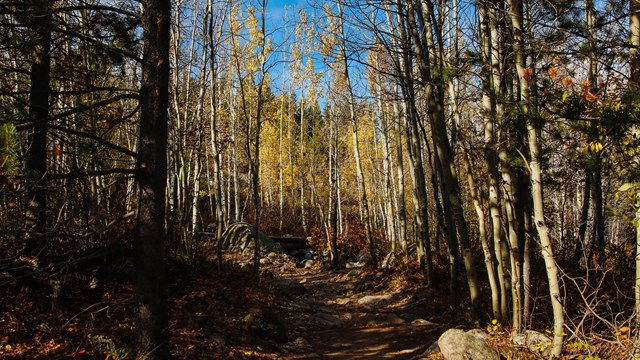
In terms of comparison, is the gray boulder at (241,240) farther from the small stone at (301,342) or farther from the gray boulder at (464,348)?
the gray boulder at (464,348)

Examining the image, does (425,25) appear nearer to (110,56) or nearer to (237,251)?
(110,56)

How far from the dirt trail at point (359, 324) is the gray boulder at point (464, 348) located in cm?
69

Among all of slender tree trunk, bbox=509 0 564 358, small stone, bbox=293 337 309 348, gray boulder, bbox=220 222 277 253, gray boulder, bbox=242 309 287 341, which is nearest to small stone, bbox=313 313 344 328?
small stone, bbox=293 337 309 348

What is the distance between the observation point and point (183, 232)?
845 cm

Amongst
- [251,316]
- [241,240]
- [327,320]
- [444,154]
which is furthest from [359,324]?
[241,240]

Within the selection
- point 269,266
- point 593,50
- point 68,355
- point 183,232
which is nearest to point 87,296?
point 68,355

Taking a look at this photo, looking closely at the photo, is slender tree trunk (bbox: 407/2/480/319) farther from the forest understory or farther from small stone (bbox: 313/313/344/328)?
small stone (bbox: 313/313/344/328)

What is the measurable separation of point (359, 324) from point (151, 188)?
5.24 metres

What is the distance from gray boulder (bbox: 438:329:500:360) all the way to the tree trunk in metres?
3.07

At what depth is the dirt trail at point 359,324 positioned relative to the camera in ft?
20.4

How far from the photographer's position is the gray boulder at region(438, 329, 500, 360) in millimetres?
4789

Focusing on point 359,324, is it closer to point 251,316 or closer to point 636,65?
point 251,316

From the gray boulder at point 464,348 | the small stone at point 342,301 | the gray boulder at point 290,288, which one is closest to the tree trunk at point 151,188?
the gray boulder at point 464,348

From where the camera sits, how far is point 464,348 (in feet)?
16.0
